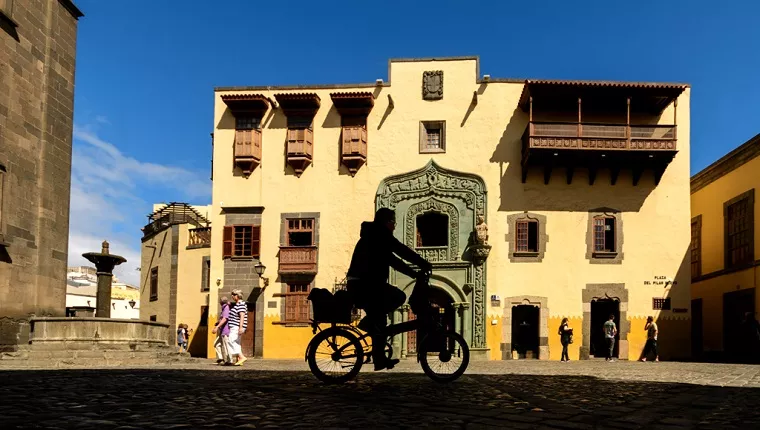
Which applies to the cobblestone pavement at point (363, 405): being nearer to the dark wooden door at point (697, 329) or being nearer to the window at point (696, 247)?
the dark wooden door at point (697, 329)

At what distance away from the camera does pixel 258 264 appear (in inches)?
1212

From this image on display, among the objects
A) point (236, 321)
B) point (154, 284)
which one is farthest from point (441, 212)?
point (154, 284)

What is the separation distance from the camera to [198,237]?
125 feet

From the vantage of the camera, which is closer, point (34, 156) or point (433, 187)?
point (34, 156)

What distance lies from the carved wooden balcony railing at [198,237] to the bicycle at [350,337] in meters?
29.9

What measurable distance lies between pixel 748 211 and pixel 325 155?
15890mm

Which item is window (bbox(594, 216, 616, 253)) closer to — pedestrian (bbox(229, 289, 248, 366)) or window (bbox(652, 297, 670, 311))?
window (bbox(652, 297, 670, 311))

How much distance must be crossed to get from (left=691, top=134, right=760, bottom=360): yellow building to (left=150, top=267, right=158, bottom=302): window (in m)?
25.4

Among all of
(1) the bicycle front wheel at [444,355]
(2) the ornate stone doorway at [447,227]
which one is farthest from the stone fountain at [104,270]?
(1) the bicycle front wheel at [444,355]

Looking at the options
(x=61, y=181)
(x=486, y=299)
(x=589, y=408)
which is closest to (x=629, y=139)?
(x=486, y=299)

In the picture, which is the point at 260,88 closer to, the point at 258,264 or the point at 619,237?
the point at 258,264

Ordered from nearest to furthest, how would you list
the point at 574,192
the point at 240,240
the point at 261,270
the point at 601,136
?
the point at 601,136 < the point at 574,192 < the point at 261,270 < the point at 240,240

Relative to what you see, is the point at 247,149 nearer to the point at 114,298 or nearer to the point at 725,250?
the point at 725,250

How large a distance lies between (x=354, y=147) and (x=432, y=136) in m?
3.12
